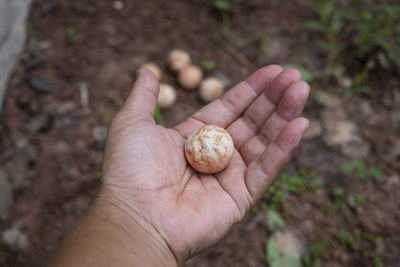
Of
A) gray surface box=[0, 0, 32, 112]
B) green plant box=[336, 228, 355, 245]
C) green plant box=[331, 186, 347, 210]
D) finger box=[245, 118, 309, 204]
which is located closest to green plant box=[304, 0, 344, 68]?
green plant box=[331, 186, 347, 210]

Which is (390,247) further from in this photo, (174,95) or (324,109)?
(174,95)

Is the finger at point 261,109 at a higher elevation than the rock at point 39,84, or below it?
higher

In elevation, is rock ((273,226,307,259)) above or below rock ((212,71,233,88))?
below

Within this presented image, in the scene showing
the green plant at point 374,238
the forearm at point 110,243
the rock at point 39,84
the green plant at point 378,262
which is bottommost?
the green plant at point 378,262

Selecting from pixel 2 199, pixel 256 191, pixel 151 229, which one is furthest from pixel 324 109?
pixel 2 199

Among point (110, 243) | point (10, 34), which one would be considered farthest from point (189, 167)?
point (10, 34)

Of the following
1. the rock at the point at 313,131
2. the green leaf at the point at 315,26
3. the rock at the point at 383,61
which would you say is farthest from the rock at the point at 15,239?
the rock at the point at 383,61

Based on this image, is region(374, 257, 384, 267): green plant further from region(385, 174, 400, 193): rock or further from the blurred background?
region(385, 174, 400, 193): rock

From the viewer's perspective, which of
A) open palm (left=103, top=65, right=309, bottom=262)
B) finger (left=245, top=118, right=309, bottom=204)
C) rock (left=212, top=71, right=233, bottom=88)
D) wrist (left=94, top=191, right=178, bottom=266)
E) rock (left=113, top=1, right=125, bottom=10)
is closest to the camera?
wrist (left=94, top=191, right=178, bottom=266)

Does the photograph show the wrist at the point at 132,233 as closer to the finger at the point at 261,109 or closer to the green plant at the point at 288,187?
the finger at the point at 261,109
